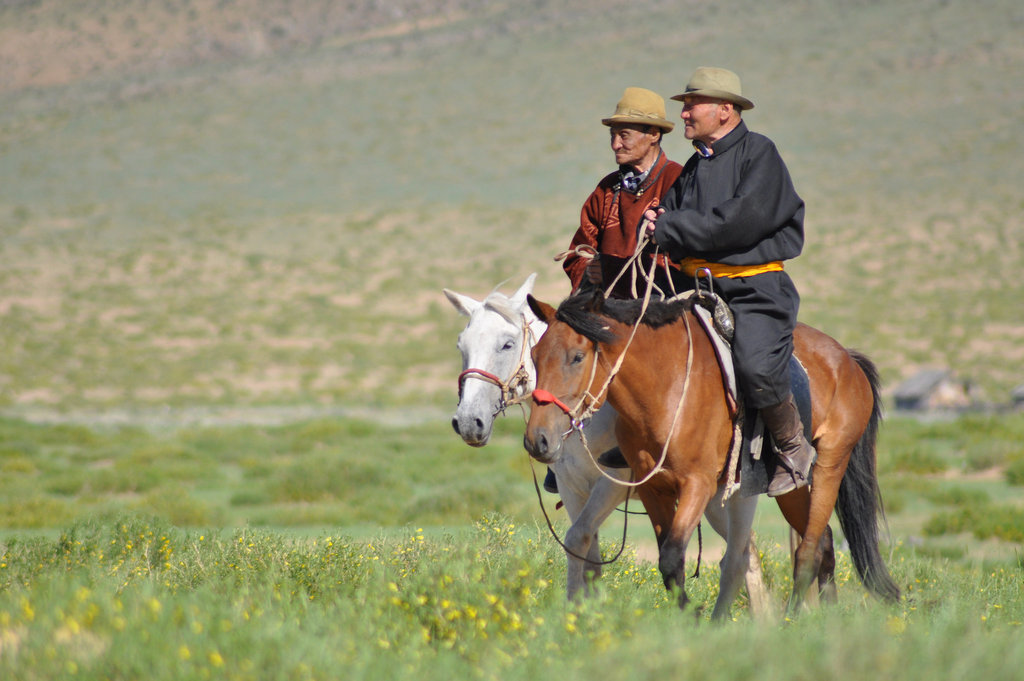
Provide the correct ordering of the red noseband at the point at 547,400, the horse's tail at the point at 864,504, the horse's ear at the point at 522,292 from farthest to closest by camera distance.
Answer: the horse's tail at the point at 864,504, the horse's ear at the point at 522,292, the red noseband at the point at 547,400

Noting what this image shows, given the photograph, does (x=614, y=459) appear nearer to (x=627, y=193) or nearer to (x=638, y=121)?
(x=627, y=193)

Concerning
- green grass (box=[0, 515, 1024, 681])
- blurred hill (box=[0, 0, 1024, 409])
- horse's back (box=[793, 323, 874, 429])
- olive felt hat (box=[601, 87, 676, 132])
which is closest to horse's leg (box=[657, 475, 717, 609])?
green grass (box=[0, 515, 1024, 681])

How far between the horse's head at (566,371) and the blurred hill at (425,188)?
2741 centimetres

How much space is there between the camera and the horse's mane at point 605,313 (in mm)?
5188

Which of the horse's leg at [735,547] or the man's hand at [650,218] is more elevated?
the man's hand at [650,218]

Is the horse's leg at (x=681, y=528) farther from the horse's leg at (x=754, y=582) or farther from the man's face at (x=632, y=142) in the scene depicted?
the man's face at (x=632, y=142)

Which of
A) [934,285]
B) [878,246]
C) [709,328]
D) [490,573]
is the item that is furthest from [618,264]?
[878,246]

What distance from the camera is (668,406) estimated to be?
5418 millimetres

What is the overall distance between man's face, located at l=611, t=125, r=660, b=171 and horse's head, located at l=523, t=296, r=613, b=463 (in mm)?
1510

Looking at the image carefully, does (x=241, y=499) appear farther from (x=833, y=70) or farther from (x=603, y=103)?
(x=833, y=70)

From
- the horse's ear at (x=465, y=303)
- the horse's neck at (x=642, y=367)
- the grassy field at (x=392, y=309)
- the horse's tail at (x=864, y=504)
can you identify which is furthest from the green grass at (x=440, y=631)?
the horse's ear at (x=465, y=303)

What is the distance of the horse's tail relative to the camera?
6.92 meters

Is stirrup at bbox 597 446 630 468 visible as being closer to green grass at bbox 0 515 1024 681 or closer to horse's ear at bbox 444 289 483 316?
green grass at bbox 0 515 1024 681

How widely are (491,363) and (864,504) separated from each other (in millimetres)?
2662
